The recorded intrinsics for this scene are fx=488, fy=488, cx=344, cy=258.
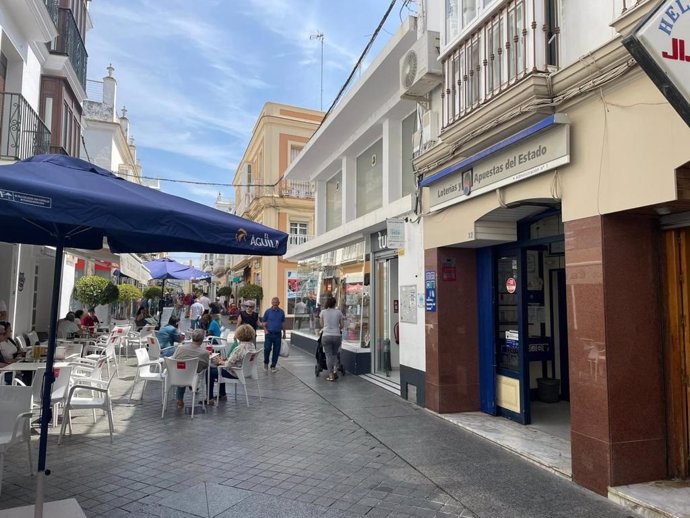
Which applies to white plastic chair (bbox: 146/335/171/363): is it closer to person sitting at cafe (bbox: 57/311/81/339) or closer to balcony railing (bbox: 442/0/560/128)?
person sitting at cafe (bbox: 57/311/81/339)

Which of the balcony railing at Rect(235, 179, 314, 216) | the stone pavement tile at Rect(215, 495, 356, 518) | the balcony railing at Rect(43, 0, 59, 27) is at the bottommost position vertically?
the stone pavement tile at Rect(215, 495, 356, 518)

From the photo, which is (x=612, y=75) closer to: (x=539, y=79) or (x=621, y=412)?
(x=539, y=79)

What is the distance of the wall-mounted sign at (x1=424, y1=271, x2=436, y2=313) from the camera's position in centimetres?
718

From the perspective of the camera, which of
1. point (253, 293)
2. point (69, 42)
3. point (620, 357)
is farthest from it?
point (253, 293)

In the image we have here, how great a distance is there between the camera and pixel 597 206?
434 centimetres

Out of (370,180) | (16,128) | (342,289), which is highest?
(16,128)

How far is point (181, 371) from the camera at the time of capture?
23.0ft

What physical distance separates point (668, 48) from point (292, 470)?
454 cm

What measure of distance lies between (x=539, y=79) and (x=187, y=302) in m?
32.4

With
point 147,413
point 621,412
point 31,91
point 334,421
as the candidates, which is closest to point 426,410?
point 334,421

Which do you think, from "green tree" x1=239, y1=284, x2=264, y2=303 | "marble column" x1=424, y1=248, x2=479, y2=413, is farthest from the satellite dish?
"green tree" x1=239, y1=284, x2=264, y2=303

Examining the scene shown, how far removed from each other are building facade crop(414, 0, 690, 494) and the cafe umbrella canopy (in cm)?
278

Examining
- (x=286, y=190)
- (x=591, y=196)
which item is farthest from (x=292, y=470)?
(x=286, y=190)

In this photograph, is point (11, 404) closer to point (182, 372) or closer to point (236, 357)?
point (182, 372)
